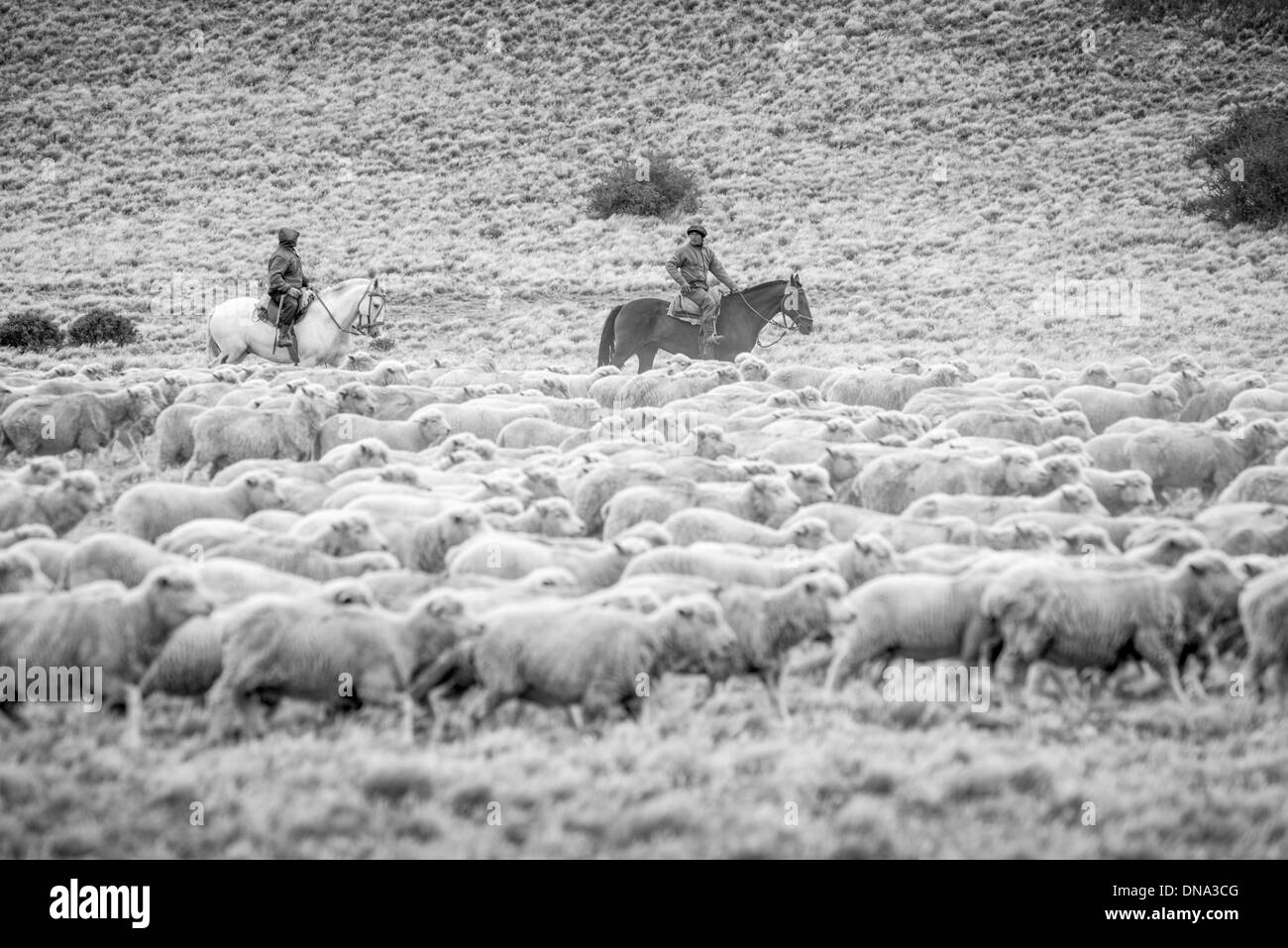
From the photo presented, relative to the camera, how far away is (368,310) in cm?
2130

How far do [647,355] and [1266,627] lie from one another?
52.6ft

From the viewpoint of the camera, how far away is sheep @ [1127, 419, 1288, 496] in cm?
1220

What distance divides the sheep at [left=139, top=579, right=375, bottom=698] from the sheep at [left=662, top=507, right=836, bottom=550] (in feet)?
10.6

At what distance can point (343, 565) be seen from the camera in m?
8.43

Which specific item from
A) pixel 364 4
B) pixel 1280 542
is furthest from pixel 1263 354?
pixel 364 4

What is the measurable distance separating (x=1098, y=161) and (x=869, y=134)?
7829mm

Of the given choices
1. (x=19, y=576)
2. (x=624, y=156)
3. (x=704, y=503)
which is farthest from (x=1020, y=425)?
(x=624, y=156)

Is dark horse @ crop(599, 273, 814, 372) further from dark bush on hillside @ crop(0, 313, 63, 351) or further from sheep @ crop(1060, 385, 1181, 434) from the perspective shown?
dark bush on hillside @ crop(0, 313, 63, 351)

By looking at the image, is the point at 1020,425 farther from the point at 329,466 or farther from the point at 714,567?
the point at 329,466

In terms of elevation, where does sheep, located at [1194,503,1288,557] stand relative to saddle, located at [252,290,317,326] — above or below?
below

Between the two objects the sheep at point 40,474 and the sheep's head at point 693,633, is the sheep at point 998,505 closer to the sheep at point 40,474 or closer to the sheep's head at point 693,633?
the sheep's head at point 693,633

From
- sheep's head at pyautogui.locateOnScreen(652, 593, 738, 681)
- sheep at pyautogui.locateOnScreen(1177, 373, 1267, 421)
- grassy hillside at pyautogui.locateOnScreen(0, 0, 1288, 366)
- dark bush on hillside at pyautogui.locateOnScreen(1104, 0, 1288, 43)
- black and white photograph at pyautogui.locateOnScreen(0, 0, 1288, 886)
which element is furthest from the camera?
dark bush on hillside at pyautogui.locateOnScreen(1104, 0, 1288, 43)

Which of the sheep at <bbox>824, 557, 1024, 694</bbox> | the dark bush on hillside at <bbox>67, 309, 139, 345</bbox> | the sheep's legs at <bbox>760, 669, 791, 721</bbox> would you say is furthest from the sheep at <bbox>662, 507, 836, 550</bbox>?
the dark bush on hillside at <bbox>67, 309, 139, 345</bbox>

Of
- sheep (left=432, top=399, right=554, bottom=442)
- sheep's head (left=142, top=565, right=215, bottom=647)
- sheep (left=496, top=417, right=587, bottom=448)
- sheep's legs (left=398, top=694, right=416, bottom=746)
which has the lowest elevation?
sheep's legs (left=398, top=694, right=416, bottom=746)
